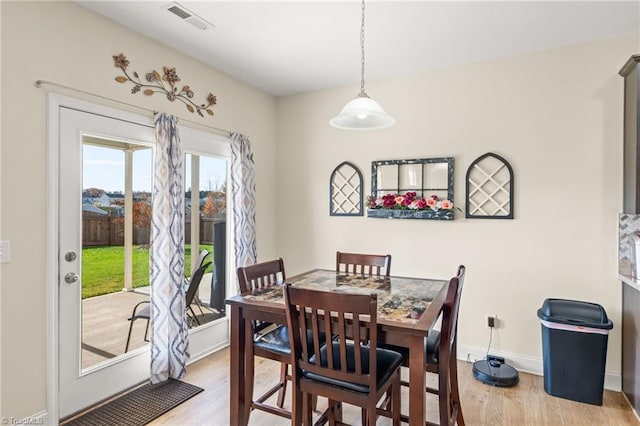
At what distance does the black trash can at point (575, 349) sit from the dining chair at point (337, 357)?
150 centimetres

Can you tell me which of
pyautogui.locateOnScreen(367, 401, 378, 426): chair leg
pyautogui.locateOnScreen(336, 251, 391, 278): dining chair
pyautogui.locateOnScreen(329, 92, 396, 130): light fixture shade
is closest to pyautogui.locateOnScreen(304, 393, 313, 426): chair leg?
pyautogui.locateOnScreen(367, 401, 378, 426): chair leg

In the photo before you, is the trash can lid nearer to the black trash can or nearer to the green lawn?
the black trash can

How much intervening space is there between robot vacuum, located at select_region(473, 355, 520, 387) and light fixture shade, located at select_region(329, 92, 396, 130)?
2.14 meters

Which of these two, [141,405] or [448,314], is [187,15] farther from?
[141,405]

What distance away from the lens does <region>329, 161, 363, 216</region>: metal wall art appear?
12.4 feet

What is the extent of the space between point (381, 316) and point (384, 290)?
21.2 inches

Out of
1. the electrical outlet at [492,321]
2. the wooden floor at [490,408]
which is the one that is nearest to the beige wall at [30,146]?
the wooden floor at [490,408]

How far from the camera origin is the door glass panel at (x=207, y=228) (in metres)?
3.19

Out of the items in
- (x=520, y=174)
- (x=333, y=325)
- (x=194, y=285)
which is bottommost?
(x=194, y=285)

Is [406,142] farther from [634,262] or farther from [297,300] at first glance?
[297,300]

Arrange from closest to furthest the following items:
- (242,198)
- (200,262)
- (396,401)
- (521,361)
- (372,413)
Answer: (372,413)
(396,401)
(521,361)
(200,262)
(242,198)

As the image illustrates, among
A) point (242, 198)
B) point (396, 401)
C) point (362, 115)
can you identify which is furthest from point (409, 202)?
point (396, 401)

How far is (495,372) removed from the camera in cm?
283

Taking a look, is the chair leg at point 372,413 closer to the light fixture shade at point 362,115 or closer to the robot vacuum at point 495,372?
the light fixture shade at point 362,115
